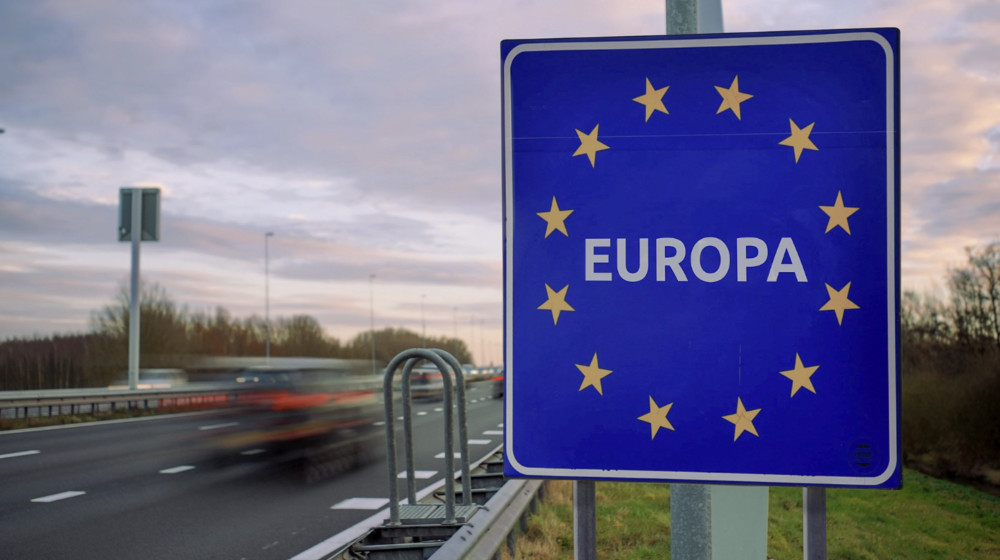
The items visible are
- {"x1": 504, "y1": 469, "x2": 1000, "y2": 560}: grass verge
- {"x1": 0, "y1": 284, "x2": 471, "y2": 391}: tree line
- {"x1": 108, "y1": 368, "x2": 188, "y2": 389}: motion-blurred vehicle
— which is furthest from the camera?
{"x1": 0, "y1": 284, "x2": 471, "y2": 391}: tree line

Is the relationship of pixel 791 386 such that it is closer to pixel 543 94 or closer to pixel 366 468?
pixel 543 94

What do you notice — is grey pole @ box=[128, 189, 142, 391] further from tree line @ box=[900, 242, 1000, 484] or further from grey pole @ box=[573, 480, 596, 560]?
grey pole @ box=[573, 480, 596, 560]

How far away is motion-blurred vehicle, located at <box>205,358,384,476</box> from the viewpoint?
55.3 feet

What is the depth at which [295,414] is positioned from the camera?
17406 mm

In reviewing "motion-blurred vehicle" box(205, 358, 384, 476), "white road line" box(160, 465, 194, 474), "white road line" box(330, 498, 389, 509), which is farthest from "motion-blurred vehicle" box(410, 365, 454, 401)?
"white road line" box(330, 498, 389, 509)

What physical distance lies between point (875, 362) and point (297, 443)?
16352 mm

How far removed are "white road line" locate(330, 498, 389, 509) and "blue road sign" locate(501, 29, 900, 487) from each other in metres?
8.31

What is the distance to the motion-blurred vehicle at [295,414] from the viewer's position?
55.3 ft

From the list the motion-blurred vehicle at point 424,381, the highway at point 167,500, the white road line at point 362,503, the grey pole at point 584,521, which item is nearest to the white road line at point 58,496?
the highway at point 167,500

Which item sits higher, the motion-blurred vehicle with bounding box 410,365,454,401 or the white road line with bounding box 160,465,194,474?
the white road line with bounding box 160,465,194,474

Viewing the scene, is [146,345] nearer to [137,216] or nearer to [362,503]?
[137,216]

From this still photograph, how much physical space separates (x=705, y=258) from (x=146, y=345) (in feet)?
199

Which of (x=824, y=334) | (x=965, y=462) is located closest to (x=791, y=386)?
(x=824, y=334)

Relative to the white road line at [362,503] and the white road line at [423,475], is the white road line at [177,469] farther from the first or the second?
the white road line at [362,503]
